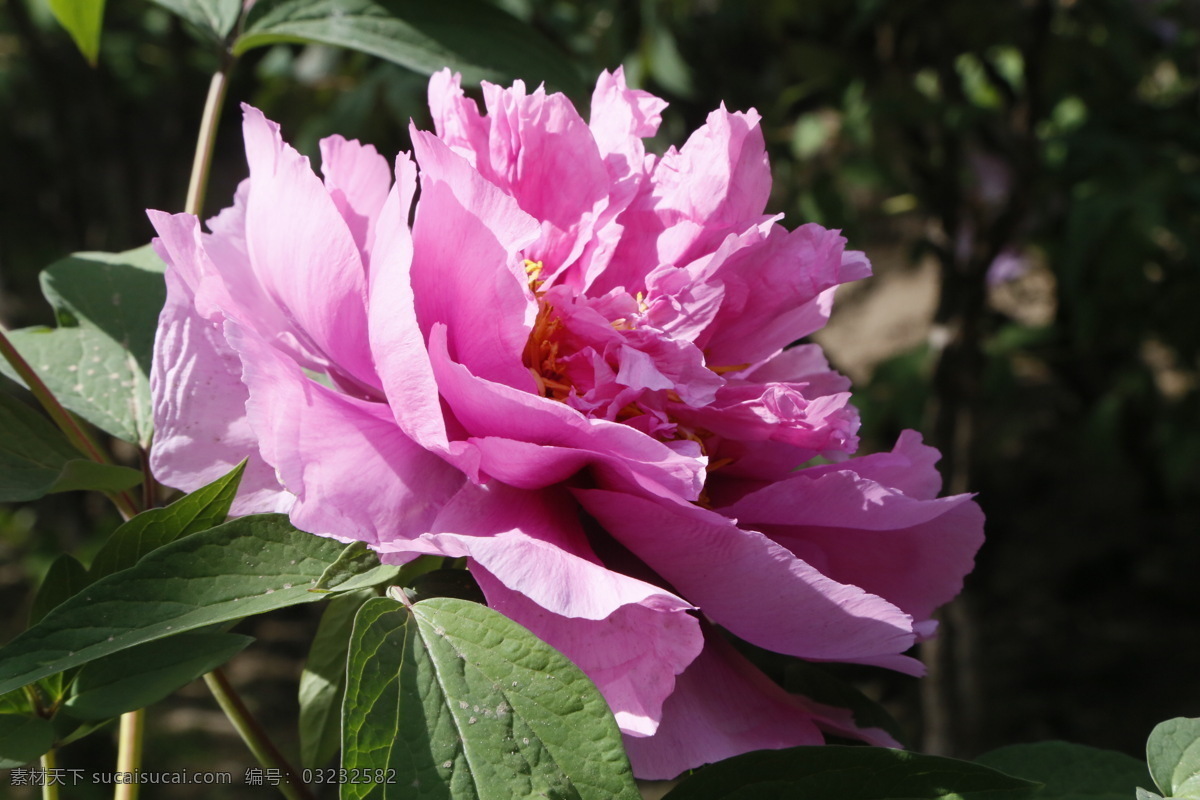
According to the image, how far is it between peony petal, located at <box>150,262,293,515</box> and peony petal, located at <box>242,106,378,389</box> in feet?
0.14

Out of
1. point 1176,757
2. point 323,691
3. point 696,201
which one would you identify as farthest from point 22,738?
point 1176,757

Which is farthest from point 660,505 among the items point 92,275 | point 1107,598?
point 1107,598

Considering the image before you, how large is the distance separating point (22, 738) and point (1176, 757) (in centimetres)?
48

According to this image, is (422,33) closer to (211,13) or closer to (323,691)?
(211,13)

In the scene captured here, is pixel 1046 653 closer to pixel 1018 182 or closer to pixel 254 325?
pixel 1018 182

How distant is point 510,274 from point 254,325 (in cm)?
12

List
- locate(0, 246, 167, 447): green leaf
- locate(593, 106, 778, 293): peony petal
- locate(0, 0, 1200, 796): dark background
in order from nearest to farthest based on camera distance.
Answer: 1. locate(593, 106, 778, 293): peony petal
2. locate(0, 246, 167, 447): green leaf
3. locate(0, 0, 1200, 796): dark background

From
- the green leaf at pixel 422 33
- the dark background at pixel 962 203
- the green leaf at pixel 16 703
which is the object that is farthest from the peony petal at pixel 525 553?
the dark background at pixel 962 203

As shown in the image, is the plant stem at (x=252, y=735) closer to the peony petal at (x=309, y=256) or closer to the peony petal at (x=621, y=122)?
the peony petal at (x=309, y=256)

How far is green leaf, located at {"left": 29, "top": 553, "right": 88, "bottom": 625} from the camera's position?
0.49 m

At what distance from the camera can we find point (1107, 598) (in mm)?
3010

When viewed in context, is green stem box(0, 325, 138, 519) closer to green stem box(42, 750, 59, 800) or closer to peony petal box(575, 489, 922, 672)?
green stem box(42, 750, 59, 800)

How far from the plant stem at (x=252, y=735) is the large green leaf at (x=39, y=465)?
10 cm

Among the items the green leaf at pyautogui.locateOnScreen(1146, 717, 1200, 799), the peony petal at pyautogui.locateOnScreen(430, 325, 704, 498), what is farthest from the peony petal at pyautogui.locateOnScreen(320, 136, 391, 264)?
the green leaf at pyautogui.locateOnScreen(1146, 717, 1200, 799)
